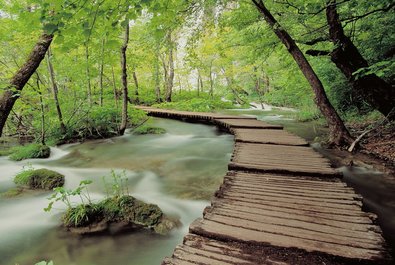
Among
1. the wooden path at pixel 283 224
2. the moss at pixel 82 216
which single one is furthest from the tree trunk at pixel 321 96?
the moss at pixel 82 216

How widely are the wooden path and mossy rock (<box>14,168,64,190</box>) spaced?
4099 mm

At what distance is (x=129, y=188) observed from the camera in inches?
231

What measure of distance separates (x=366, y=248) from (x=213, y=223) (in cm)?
149

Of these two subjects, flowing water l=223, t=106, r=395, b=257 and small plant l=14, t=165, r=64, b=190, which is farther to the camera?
small plant l=14, t=165, r=64, b=190

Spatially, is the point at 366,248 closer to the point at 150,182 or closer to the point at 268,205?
the point at 268,205

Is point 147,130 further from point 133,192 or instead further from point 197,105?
point 197,105

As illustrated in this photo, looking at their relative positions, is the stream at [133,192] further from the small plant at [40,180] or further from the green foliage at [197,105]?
the green foliage at [197,105]

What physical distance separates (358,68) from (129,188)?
23.1 ft

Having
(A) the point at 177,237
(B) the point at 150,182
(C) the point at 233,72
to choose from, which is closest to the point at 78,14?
(A) the point at 177,237

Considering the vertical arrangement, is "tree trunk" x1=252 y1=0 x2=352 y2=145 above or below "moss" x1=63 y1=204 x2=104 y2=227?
above

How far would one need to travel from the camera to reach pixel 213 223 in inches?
113

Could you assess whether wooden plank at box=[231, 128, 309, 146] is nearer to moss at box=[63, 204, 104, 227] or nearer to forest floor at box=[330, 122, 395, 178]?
forest floor at box=[330, 122, 395, 178]

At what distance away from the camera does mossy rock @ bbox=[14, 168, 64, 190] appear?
18.8ft

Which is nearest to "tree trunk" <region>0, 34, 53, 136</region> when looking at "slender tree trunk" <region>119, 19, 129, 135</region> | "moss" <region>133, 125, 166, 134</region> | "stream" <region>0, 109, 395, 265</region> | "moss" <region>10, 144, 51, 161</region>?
"stream" <region>0, 109, 395, 265</region>
